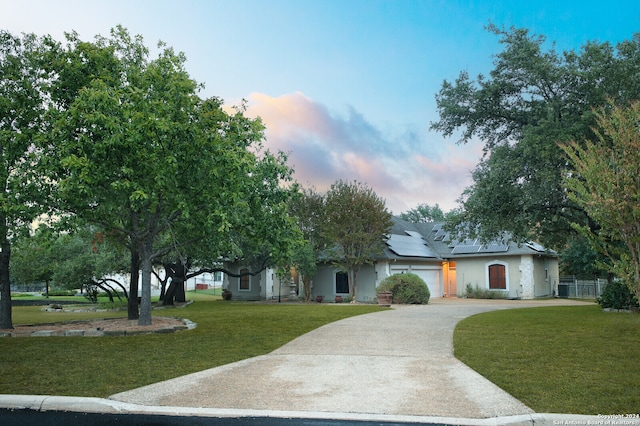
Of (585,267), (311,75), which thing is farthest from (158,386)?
(585,267)

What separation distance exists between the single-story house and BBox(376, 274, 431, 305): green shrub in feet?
13.7

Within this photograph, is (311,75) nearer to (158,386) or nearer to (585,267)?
(158,386)

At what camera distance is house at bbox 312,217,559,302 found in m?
33.2

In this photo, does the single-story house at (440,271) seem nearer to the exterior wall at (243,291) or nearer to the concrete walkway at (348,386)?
the exterior wall at (243,291)

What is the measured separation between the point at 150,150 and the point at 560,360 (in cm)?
1136

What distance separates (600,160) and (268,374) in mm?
7050

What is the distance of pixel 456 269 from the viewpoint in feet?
122

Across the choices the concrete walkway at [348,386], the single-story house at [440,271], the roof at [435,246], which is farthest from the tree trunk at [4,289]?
the roof at [435,246]

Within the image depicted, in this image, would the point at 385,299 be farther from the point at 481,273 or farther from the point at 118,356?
the point at 118,356

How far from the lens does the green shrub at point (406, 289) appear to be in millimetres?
27228

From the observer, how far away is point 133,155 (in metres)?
13.4

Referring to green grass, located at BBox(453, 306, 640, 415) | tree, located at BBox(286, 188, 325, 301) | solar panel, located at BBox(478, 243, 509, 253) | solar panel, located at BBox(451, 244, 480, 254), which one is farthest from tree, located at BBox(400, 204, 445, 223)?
green grass, located at BBox(453, 306, 640, 415)

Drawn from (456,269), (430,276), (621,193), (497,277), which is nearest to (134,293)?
(621,193)

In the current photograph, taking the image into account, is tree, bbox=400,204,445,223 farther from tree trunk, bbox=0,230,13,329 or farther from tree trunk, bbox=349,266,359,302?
tree trunk, bbox=0,230,13,329
